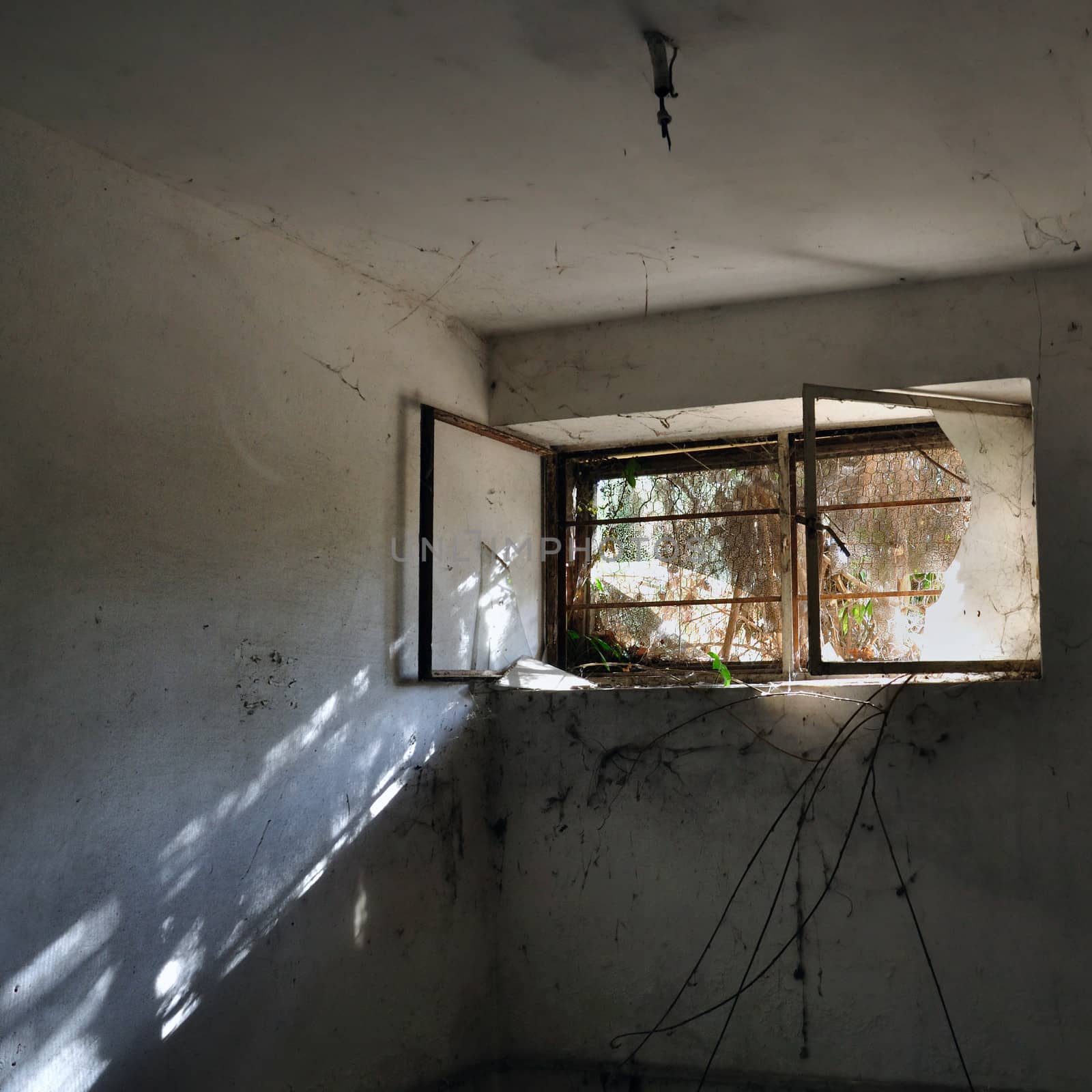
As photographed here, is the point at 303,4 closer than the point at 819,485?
Yes

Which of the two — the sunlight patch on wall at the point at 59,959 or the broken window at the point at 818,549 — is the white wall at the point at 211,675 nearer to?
the sunlight patch on wall at the point at 59,959

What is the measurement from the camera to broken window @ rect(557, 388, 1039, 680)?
3.48 metres

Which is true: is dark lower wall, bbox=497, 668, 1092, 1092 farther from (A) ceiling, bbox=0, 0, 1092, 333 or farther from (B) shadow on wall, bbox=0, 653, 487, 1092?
(A) ceiling, bbox=0, 0, 1092, 333

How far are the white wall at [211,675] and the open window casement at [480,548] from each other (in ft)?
0.34

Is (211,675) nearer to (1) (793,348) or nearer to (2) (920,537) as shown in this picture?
(1) (793,348)

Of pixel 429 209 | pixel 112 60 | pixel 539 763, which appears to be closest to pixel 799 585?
pixel 539 763

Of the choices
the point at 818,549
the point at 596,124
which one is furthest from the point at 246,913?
the point at 596,124

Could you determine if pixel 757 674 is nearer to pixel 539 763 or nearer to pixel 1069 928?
pixel 539 763

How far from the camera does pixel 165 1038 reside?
258 centimetres

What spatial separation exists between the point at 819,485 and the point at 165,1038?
108 inches

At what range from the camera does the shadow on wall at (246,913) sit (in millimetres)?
2348

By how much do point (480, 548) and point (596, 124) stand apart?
1.83 metres

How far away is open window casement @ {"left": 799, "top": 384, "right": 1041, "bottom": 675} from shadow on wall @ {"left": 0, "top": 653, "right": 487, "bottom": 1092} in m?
1.39

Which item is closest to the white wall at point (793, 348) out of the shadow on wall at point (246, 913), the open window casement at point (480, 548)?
the open window casement at point (480, 548)
